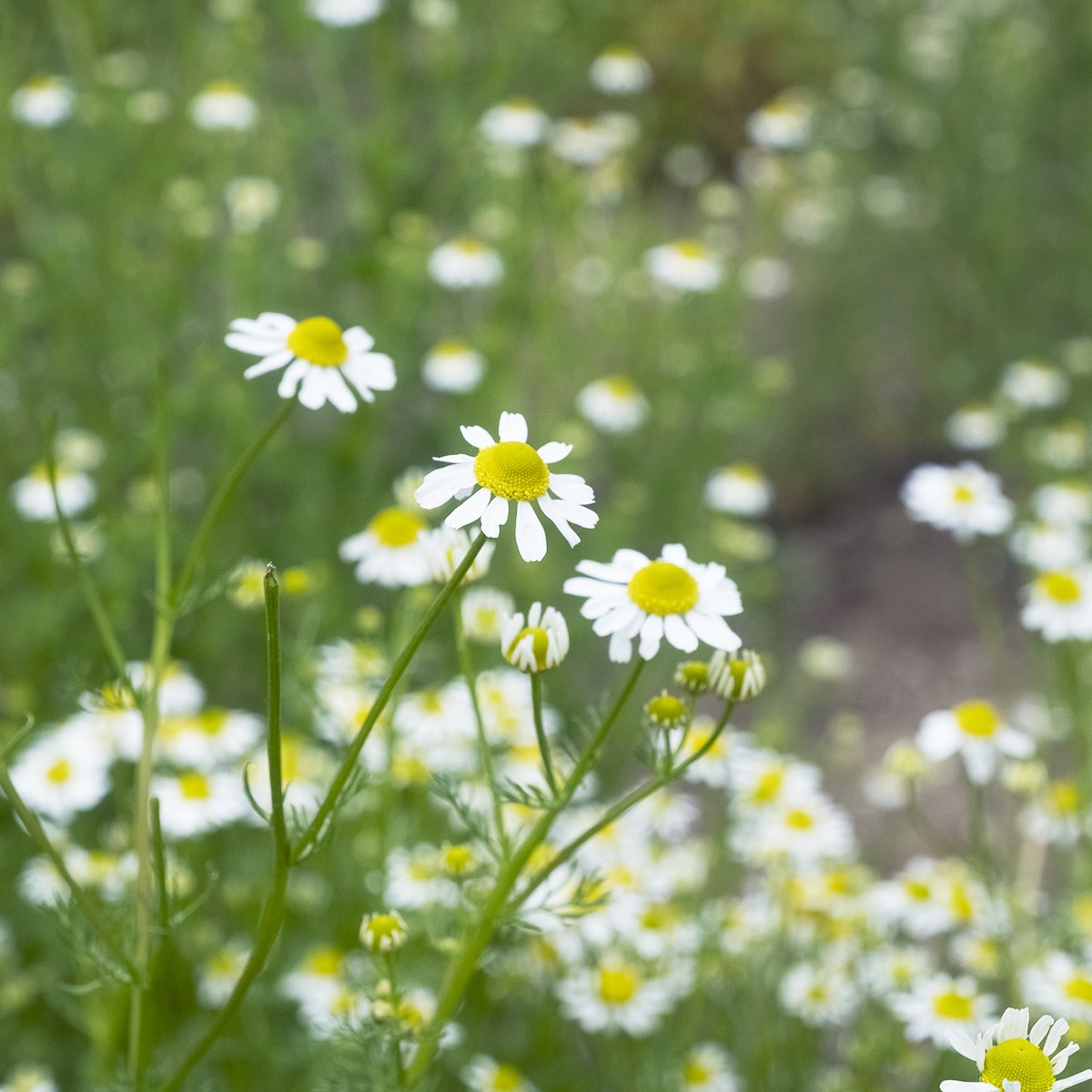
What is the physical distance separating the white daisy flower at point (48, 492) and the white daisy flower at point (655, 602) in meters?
1.64

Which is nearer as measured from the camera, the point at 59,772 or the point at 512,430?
the point at 512,430

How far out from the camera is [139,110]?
3025 millimetres

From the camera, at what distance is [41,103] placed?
9.24 feet

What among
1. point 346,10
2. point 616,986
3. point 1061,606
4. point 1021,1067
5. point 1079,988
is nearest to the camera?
point 1021,1067

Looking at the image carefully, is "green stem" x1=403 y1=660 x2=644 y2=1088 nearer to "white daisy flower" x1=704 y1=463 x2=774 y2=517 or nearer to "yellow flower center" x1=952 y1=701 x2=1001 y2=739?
"yellow flower center" x1=952 y1=701 x2=1001 y2=739

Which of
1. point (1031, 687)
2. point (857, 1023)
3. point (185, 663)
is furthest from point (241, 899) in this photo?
point (1031, 687)

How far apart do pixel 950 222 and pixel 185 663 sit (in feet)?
9.29

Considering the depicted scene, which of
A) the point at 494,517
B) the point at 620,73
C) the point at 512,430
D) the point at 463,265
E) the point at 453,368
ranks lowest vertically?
the point at 494,517

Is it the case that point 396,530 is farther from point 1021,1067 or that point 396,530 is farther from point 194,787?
point 1021,1067

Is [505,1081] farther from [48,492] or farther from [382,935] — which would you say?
[48,492]

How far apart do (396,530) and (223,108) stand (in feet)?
5.87

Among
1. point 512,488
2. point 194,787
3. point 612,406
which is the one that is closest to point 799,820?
point 194,787

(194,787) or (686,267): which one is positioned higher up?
(686,267)

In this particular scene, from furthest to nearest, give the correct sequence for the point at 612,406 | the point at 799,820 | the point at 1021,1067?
the point at 612,406 → the point at 799,820 → the point at 1021,1067
